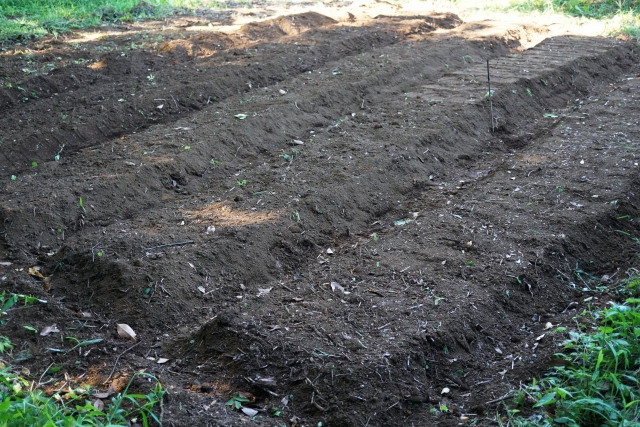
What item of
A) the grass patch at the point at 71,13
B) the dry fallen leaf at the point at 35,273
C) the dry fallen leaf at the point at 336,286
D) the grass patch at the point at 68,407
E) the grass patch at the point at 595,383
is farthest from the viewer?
the grass patch at the point at 71,13

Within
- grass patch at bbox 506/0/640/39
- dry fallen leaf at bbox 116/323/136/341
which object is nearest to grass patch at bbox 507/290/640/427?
dry fallen leaf at bbox 116/323/136/341

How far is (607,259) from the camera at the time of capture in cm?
451

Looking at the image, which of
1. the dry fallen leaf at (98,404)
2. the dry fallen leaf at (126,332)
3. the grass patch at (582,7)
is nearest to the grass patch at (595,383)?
the dry fallen leaf at (98,404)

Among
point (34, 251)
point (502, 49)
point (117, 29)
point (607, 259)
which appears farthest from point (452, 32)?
point (34, 251)

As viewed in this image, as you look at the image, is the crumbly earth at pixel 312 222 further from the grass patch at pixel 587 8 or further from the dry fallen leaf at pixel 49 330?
the grass patch at pixel 587 8

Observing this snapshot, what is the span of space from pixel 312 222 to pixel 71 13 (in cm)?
814

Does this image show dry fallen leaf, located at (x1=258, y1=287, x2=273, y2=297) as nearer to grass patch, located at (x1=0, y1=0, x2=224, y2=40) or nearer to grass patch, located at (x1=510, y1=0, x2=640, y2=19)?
grass patch, located at (x1=0, y1=0, x2=224, y2=40)

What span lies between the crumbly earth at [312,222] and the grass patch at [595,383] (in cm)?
19

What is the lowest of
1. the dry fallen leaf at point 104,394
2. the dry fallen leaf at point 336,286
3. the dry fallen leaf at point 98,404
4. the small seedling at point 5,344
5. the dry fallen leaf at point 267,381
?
the dry fallen leaf at point 267,381

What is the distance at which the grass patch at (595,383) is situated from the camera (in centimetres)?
284

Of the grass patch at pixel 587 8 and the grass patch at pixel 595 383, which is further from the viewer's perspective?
the grass patch at pixel 587 8

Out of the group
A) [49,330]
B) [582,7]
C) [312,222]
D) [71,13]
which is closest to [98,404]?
[49,330]

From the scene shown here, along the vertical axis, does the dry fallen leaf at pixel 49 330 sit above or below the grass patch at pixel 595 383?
below

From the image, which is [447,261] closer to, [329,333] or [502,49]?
[329,333]
